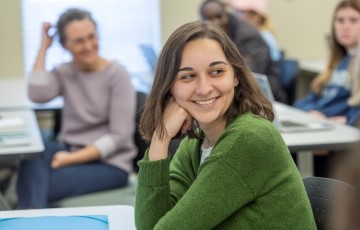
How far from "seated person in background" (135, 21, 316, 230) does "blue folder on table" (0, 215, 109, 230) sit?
0.47ft

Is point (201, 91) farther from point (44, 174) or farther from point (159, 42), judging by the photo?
point (159, 42)

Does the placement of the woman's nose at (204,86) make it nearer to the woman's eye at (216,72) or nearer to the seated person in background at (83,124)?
the woman's eye at (216,72)

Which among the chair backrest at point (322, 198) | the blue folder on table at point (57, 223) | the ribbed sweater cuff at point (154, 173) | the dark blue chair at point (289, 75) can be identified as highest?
the ribbed sweater cuff at point (154, 173)

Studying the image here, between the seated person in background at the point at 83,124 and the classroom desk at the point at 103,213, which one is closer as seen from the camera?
the classroom desk at the point at 103,213

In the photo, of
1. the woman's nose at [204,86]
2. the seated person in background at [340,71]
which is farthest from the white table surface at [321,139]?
the woman's nose at [204,86]

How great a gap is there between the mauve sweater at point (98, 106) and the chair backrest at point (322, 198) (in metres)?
1.47

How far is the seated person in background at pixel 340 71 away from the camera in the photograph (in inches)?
151

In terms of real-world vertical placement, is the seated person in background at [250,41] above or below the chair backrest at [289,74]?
above

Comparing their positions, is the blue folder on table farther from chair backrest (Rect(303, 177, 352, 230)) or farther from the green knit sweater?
chair backrest (Rect(303, 177, 352, 230))

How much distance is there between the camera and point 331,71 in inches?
156

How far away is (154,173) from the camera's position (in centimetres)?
157

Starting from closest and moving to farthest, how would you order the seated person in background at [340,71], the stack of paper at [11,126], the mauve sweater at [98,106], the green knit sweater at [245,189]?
the green knit sweater at [245,189] < the stack of paper at [11,126] < the mauve sweater at [98,106] < the seated person in background at [340,71]

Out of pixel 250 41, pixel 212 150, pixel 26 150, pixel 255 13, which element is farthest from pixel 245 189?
pixel 255 13

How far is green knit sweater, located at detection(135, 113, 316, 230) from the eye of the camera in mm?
1444
